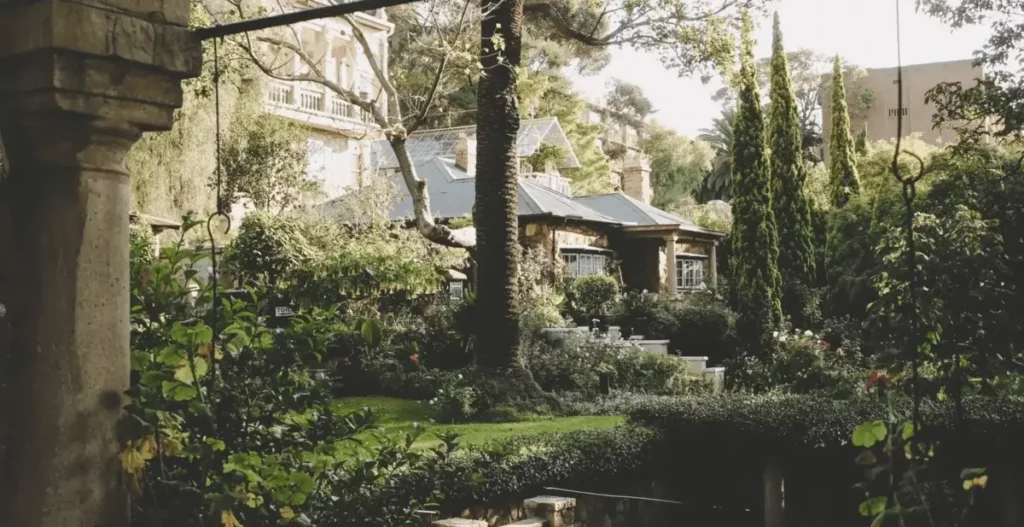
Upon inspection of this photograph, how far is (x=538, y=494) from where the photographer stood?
8320 millimetres

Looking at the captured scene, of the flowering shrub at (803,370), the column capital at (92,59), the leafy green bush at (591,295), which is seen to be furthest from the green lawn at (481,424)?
the leafy green bush at (591,295)

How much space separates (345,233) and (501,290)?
23.4 ft

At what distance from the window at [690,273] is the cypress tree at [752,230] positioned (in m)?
6.07

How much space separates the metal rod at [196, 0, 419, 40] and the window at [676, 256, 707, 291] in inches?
958

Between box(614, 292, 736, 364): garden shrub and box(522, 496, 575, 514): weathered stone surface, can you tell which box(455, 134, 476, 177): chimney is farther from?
box(522, 496, 575, 514): weathered stone surface

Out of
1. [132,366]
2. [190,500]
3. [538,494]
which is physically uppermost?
[132,366]

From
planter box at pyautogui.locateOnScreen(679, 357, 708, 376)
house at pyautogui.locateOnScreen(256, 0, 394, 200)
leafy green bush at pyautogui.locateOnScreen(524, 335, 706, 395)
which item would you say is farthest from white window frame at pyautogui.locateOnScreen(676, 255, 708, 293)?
leafy green bush at pyautogui.locateOnScreen(524, 335, 706, 395)

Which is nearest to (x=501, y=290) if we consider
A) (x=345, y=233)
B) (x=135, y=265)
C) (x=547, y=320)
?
(x=547, y=320)

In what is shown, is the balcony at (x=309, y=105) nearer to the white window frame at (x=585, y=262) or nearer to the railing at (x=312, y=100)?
the railing at (x=312, y=100)

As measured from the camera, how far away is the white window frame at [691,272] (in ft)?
89.3

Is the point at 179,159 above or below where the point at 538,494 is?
above

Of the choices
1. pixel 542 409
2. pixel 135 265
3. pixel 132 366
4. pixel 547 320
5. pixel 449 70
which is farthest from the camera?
pixel 547 320

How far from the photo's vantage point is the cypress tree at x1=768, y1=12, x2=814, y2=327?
23.7 m

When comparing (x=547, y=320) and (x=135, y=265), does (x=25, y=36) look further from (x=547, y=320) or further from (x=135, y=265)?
(x=547, y=320)
